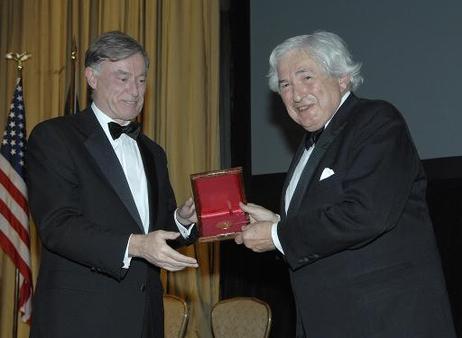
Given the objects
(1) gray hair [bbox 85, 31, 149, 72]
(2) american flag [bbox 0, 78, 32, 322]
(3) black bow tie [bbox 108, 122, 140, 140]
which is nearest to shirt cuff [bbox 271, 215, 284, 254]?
(3) black bow tie [bbox 108, 122, 140, 140]

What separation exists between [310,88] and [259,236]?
2.24 ft

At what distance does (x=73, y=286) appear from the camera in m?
3.01

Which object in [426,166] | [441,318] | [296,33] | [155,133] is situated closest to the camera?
[441,318]

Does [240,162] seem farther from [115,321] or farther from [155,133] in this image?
[115,321]

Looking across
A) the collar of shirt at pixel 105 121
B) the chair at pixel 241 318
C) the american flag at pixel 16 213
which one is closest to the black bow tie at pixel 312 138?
the collar of shirt at pixel 105 121

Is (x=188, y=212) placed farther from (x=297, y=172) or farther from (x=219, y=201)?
(x=297, y=172)

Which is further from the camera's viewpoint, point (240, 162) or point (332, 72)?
point (240, 162)

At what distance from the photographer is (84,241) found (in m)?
2.93

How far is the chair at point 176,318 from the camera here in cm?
527

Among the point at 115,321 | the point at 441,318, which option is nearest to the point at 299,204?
the point at 441,318

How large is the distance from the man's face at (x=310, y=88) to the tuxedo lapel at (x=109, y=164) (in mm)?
824

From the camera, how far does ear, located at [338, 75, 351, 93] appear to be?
3211mm

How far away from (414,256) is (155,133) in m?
4.42

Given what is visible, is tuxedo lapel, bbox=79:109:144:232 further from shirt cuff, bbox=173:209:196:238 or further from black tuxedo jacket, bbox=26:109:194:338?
shirt cuff, bbox=173:209:196:238
